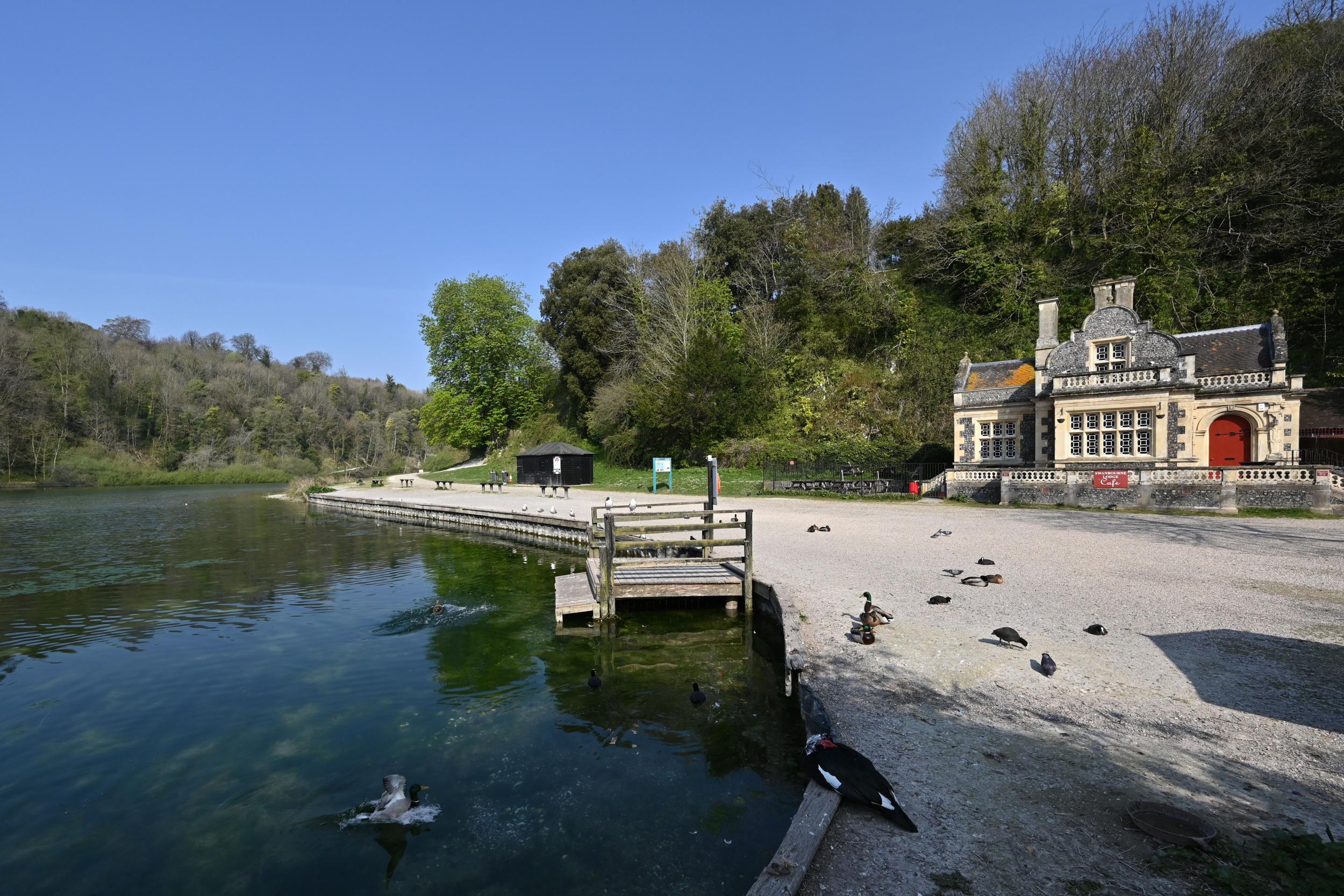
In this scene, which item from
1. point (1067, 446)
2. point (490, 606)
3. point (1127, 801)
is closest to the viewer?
point (1127, 801)

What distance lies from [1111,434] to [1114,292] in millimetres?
6647

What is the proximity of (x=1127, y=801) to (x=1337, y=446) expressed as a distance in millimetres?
31116

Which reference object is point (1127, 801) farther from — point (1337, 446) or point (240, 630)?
point (1337, 446)

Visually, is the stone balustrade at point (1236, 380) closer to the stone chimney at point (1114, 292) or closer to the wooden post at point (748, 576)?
the stone chimney at point (1114, 292)

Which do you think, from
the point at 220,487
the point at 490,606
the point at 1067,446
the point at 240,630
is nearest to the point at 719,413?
the point at 1067,446

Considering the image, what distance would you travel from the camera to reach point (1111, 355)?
77.8 ft

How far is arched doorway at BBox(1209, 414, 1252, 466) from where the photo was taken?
22.6 meters

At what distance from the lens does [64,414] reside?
61.9 meters

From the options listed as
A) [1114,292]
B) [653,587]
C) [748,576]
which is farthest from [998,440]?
[653,587]

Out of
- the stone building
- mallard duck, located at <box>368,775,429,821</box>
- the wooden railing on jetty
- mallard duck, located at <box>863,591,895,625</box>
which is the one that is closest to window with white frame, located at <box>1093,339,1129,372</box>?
the stone building

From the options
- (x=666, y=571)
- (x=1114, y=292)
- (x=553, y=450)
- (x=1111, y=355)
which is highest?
(x=1114, y=292)

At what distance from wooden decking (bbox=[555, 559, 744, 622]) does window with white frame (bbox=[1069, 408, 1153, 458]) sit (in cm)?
1948

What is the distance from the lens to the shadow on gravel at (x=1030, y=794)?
3352 millimetres

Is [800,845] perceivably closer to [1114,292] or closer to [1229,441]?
[1229,441]
